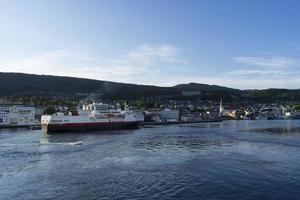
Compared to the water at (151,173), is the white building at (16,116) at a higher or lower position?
higher

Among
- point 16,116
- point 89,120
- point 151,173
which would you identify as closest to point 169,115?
point 16,116

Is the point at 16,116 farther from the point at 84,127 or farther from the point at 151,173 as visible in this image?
the point at 151,173

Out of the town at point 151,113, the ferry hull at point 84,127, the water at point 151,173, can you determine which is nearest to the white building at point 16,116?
the town at point 151,113

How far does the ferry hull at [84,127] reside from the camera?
64.9 metres

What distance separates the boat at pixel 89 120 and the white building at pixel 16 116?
1561cm

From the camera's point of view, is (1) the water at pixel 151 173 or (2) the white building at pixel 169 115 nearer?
(1) the water at pixel 151 173

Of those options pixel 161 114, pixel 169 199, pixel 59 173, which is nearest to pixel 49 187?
pixel 59 173

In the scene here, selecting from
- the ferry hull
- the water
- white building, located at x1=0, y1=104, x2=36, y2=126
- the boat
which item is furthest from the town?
the water

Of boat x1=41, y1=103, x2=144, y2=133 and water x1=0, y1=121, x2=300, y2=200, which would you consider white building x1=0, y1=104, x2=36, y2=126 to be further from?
water x1=0, y1=121, x2=300, y2=200

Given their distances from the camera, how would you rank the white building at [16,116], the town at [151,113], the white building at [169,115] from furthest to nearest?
the white building at [169,115]
the town at [151,113]
the white building at [16,116]

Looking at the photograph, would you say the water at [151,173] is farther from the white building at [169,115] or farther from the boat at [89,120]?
the white building at [169,115]

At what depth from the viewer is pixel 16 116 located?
87.6 metres

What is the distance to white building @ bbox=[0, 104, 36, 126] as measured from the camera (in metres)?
85.8

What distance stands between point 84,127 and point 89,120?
6.26 feet
